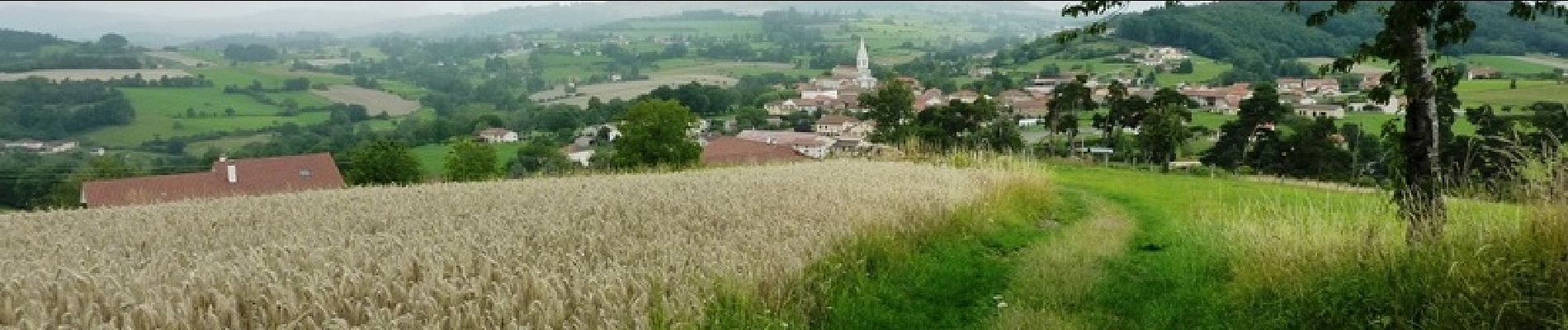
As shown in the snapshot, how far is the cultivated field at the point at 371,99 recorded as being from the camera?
520 feet

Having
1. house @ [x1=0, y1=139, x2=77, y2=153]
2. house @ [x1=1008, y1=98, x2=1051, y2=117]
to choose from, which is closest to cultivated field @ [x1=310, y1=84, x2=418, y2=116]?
house @ [x1=0, y1=139, x2=77, y2=153]

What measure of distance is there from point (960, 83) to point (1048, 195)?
5780 inches

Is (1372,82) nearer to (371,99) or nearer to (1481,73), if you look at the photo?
(1481,73)

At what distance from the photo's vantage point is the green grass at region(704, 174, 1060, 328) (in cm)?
634

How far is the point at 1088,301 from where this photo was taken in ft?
25.2

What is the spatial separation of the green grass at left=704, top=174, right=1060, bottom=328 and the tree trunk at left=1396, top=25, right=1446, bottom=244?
10.3 ft

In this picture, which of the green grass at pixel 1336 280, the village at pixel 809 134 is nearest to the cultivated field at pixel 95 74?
the village at pixel 809 134

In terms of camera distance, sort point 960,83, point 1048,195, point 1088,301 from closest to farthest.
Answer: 1. point 1088,301
2. point 1048,195
3. point 960,83

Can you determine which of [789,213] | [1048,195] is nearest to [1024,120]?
[1048,195]

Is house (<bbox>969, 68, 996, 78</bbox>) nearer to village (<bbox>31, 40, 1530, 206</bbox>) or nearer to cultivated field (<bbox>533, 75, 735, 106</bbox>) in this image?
village (<bbox>31, 40, 1530, 206</bbox>)

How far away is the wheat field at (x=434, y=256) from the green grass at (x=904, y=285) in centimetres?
21

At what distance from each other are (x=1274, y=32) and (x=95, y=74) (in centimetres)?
22089

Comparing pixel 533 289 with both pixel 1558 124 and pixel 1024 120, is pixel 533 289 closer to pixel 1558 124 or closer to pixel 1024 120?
pixel 1558 124

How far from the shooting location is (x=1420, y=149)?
6.90 m
